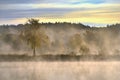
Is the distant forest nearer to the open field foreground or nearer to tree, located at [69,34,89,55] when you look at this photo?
tree, located at [69,34,89,55]

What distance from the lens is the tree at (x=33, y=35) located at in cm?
2038

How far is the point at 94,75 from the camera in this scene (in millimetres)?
19672

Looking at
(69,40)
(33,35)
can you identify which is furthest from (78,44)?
(33,35)

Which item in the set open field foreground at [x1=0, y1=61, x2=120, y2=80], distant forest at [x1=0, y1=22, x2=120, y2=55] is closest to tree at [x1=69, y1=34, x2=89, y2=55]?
distant forest at [x1=0, y1=22, x2=120, y2=55]

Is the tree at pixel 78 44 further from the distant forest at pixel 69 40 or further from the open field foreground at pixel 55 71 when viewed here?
the open field foreground at pixel 55 71

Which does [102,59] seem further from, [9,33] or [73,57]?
[9,33]

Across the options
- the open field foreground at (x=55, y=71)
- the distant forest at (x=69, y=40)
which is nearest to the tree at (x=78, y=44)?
the distant forest at (x=69, y=40)

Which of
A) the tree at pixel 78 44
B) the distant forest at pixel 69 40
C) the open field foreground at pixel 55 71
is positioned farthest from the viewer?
the tree at pixel 78 44

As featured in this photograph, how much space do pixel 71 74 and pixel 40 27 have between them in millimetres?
2746

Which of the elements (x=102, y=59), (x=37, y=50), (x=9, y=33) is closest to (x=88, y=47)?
(x=102, y=59)

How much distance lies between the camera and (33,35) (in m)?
20.9

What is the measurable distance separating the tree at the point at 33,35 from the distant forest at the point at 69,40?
177mm

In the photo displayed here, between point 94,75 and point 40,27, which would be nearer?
point 94,75

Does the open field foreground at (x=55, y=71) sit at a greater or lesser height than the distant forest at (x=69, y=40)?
lesser
